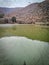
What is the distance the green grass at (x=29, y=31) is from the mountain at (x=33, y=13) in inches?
5.8

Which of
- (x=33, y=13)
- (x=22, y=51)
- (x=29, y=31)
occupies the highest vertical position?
(x=33, y=13)

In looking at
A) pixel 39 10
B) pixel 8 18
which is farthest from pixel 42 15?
pixel 8 18

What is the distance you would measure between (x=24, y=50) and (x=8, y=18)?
2.54ft

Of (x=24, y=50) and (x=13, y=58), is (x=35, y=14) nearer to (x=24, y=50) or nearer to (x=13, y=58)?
(x=24, y=50)

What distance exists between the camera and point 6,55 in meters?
2.64

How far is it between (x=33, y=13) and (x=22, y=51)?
87cm

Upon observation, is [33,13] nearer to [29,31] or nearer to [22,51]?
[29,31]

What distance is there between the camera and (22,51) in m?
2.70

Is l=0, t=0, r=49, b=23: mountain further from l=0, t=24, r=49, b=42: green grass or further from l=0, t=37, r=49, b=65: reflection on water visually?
l=0, t=37, r=49, b=65: reflection on water

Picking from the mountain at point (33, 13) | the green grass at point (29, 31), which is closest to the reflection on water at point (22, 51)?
the green grass at point (29, 31)

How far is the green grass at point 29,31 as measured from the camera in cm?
282

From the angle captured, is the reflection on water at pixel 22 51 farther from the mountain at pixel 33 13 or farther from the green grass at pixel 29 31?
the mountain at pixel 33 13

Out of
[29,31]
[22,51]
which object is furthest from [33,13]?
[22,51]

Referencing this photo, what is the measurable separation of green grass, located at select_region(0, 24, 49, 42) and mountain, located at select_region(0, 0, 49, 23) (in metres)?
0.15
